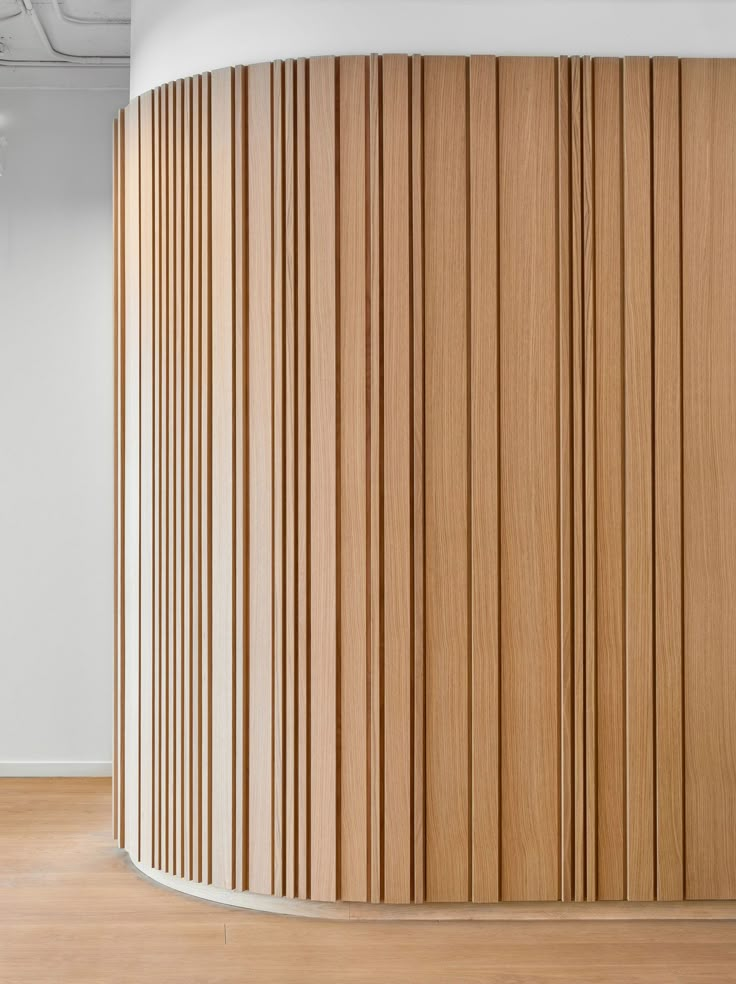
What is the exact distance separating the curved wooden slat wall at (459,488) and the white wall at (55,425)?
1.54 m

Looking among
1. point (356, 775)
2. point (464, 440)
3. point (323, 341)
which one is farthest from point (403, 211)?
point (356, 775)

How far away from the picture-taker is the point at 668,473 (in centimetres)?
285

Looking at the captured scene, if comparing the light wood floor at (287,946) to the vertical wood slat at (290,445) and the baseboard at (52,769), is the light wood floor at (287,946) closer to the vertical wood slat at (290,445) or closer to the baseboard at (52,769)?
the vertical wood slat at (290,445)

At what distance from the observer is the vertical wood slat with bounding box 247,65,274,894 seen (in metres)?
2.83

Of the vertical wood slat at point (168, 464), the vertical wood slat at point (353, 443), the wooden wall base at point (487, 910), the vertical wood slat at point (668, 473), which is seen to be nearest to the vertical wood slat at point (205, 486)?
the vertical wood slat at point (168, 464)

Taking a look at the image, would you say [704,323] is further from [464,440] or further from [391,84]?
[391,84]

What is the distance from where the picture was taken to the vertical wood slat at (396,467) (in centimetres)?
278

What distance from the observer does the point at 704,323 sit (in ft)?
A: 9.39

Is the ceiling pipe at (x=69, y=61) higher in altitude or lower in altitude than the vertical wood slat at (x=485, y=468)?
higher

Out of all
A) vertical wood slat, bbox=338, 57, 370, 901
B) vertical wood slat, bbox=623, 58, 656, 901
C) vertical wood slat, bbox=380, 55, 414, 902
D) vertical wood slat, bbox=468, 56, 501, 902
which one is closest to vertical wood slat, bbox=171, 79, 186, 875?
vertical wood slat, bbox=338, 57, 370, 901

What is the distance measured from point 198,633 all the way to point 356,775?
0.63 meters

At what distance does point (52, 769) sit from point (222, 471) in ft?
6.71

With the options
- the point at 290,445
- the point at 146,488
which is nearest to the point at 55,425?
the point at 146,488

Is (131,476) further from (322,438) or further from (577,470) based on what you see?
(577,470)
